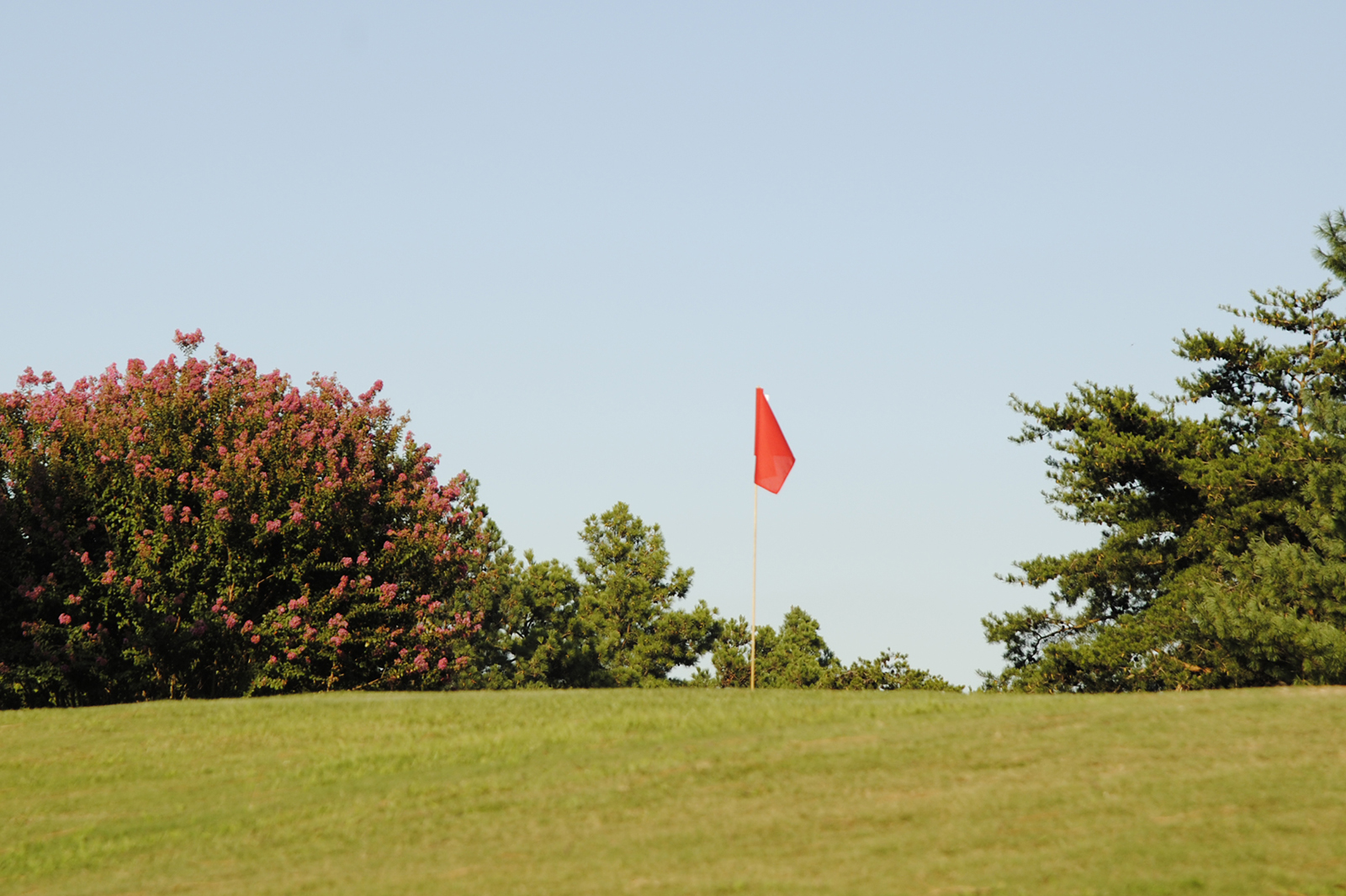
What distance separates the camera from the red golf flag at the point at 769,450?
845 inches

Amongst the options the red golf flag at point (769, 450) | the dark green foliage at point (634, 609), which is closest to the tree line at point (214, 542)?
the red golf flag at point (769, 450)

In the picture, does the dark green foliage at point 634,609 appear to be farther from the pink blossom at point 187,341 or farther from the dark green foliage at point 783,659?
the pink blossom at point 187,341

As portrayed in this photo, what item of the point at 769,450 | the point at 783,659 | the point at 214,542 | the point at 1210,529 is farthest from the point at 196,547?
the point at 783,659

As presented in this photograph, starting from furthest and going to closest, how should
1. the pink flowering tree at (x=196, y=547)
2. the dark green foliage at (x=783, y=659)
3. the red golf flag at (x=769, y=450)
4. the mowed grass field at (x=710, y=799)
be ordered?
the dark green foliage at (x=783, y=659) → the pink flowering tree at (x=196, y=547) → the red golf flag at (x=769, y=450) → the mowed grass field at (x=710, y=799)

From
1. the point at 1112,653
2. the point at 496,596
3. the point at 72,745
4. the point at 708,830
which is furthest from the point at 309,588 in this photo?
the point at 496,596

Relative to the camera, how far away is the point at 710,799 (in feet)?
35.1

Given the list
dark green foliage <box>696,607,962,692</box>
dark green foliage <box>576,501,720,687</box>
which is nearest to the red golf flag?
dark green foliage <box>696,607,962,692</box>

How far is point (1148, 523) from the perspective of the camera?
36531 millimetres

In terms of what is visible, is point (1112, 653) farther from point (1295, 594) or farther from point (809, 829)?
point (809, 829)

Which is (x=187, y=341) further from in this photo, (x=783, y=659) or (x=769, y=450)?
(x=783, y=659)

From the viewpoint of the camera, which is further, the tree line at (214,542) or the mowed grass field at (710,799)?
the tree line at (214,542)

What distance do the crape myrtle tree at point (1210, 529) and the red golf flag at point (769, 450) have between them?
13346 millimetres

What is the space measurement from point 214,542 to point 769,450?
412 inches

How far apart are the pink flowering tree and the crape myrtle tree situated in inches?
722
